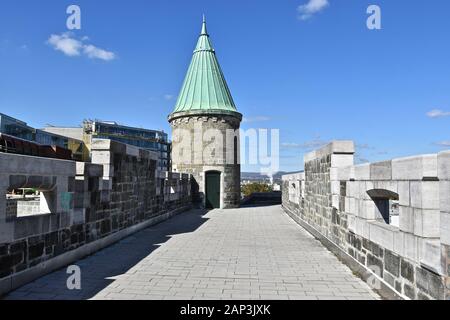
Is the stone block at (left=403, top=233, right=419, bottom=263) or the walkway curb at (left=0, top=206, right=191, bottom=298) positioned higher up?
the stone block at (left=403, top=233, right=419, bottom=263)

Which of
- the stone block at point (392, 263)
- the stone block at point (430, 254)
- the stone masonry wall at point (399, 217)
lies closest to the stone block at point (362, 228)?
the stone masonry wall at point (399, 217)

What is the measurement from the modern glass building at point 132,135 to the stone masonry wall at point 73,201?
5563 cm

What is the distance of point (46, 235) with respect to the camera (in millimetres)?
6016

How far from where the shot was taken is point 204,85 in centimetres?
2270

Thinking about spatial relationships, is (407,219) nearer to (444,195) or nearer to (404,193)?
(404,193)

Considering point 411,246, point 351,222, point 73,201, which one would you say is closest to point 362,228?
point 351,222

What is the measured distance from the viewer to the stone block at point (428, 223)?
12.4ft

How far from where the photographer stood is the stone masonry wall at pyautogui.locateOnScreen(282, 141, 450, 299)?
3.60m

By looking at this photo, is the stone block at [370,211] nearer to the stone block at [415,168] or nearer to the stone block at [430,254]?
the stone block at [415,168]

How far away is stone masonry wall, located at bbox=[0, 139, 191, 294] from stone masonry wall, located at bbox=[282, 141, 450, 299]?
4.98m

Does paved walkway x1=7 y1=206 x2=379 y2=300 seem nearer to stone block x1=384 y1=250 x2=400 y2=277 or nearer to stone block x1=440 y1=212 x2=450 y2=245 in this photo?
stone block x1=384 y1=250 x2=400 y2=277

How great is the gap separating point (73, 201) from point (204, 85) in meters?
16.7

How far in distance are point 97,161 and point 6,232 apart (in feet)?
12.8

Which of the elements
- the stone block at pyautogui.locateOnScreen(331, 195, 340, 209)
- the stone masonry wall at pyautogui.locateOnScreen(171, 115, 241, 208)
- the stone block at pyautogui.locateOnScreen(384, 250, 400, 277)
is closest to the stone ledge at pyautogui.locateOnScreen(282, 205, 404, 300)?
the stone block at pyautogui.locateOnScreen(384, 250, 400, 277)
